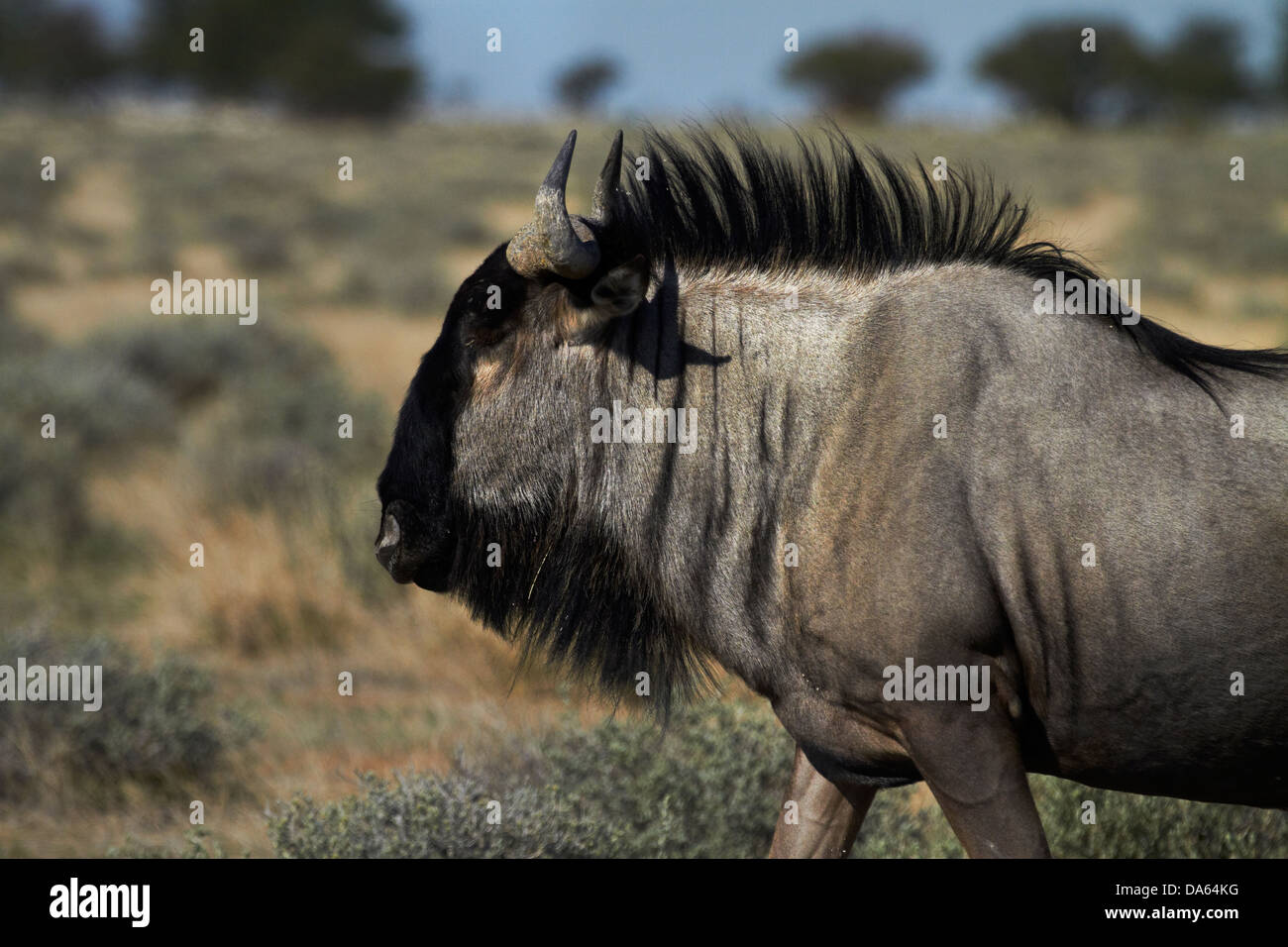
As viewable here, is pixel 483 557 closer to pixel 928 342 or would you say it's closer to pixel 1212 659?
pixel 928 342

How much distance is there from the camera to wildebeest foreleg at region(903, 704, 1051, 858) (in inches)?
124

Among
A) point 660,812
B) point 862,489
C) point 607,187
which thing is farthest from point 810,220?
point 660,812

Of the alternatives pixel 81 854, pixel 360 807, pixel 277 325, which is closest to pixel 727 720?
pixel 360 807

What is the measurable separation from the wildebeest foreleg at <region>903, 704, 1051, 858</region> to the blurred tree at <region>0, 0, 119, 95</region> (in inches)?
2477

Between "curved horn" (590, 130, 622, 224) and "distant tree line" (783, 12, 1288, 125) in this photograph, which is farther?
"distant tree line" (783, 12, 1288, 125)

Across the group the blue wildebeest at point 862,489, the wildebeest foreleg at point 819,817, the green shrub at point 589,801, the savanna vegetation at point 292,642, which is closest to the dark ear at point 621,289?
the blue wildebeest at point 862,489

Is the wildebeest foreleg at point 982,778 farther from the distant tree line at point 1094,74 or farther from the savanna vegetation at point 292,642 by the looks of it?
the distant tree line at point 1094,74

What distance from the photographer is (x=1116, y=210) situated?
31125 millimetres

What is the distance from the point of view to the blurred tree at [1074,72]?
51625 mm

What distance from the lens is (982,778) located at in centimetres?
317

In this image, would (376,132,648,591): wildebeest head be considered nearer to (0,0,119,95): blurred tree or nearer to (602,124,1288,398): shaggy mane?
(602,124,1288,398): shaggy mane

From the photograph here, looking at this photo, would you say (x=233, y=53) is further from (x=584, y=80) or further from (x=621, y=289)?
(x=621, y=289)

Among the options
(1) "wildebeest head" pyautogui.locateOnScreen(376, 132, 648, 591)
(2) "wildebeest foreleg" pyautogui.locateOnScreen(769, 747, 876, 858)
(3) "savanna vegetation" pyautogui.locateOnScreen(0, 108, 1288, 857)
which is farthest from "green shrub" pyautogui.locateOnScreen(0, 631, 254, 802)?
(2) "wildebeest foreleg" pyautogui.locateOnScreen(769, 747, 876, 858)

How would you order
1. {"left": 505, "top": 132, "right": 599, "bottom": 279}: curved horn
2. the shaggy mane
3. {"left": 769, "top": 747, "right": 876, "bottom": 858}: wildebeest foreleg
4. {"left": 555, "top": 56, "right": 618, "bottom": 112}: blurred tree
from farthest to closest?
{"left": 555, "top": 56, "right": 618, "bottom": 112}: blurred tree → {"left": 769, "top": 747, "right": 876, "bottom": 858}: wildebeest foreleg → the shaggy mane → {"left": 505, "top": 132, "right": 599, "bottom": 279}: curved horn
